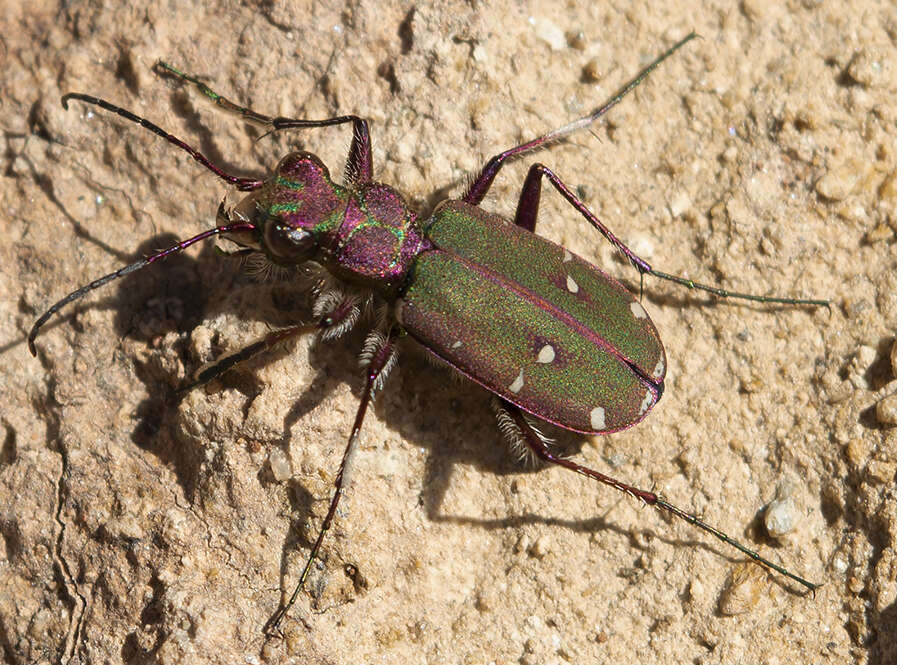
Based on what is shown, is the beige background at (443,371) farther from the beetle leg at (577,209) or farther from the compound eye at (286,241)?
the compound eye at (286,241)

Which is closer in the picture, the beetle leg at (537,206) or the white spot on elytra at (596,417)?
the white spot on elytra at (596,417)

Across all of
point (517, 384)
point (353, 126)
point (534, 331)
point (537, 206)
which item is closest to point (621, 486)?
point (517, 384)

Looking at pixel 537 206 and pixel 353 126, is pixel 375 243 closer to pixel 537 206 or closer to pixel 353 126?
pixel 353 126

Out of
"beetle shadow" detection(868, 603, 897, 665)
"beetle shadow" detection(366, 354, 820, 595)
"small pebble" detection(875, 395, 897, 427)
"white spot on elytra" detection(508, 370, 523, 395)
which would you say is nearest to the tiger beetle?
"white spot on elytra" detection(508, 370, 523, 395)

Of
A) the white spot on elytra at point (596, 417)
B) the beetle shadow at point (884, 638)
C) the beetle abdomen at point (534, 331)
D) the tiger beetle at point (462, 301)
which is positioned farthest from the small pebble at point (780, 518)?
the white spot on elytra at point (596, 417)

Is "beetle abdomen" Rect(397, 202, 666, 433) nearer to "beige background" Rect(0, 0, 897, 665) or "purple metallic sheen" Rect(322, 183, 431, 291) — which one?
"purple metallic sheen" Rect(322, 183, 431, 291)

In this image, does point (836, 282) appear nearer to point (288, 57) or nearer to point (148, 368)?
point (288, 57)
